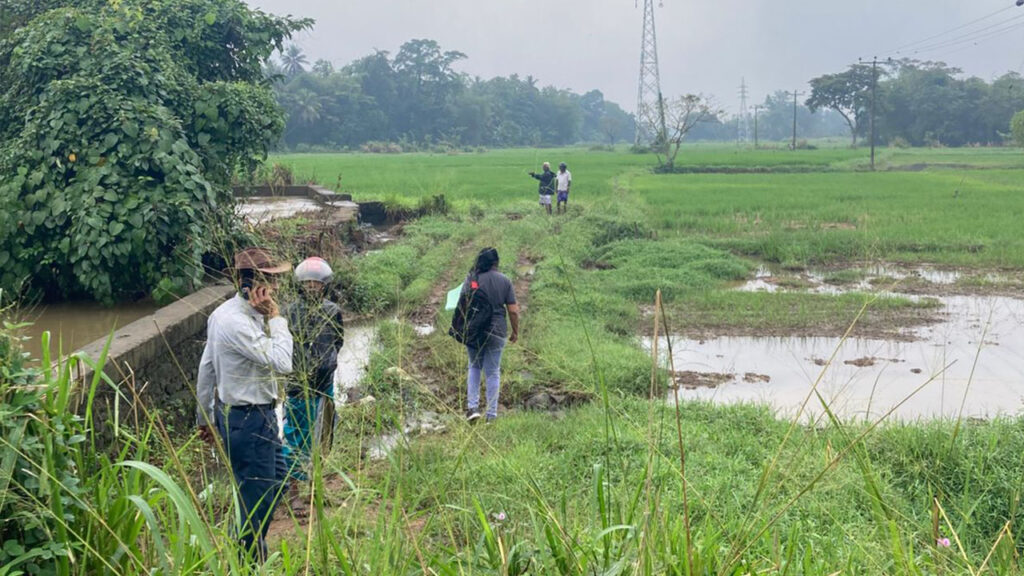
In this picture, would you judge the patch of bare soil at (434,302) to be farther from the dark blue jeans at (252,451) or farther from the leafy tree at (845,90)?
the leafy tree at (845,90)

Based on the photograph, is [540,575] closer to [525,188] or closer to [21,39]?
[21,39]

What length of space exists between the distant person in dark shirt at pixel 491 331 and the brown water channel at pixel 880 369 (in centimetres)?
161

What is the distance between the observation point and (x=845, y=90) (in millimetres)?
71188

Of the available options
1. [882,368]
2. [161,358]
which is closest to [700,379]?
[882,368]

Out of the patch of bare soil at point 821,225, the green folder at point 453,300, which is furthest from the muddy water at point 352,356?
the patch of bare soil at point 821,225

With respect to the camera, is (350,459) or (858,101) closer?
(350,459)

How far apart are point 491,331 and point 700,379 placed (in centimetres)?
282

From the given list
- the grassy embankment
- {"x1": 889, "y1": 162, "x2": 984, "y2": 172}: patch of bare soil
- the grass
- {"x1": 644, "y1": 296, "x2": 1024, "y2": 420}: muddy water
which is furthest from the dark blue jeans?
{"x1": 889, "y1": 162, "x2": 984, "y2": 172}: patch of bare soil

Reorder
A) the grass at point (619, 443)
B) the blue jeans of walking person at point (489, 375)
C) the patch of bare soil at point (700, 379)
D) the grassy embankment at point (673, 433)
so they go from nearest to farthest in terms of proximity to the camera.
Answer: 1. the grass at point (619, 443)
2. the grassy embankment at point (673, 433)
3. the blue jeans of walking person at point (489, 375)
4. the patch of bare soil at point (700, 379)

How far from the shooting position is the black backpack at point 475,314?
20.7 feet

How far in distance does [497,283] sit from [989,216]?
15912 mm

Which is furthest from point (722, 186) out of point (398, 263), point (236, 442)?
point (236, 442)

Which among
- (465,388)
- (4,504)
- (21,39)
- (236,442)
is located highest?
(21,39)

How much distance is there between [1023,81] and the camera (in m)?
77.3
